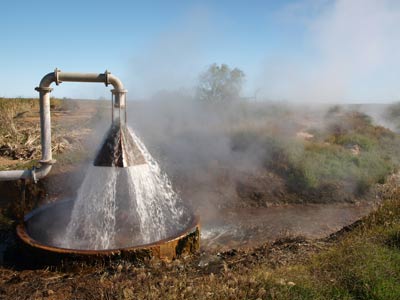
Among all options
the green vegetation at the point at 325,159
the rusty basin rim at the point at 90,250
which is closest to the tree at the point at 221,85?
the green vegetation at the point at 325,159

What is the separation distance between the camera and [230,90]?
15.8 meters

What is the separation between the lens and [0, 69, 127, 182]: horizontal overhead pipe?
11.7ft

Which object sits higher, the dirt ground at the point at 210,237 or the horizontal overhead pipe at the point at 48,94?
the horizontal overhead pipe at the point at 48,94

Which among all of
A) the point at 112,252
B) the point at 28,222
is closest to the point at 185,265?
the point at 112,252

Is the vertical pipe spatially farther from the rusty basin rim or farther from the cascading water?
the rusty basin rim

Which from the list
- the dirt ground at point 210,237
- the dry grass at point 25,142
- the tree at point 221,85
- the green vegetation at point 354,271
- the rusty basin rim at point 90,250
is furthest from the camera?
the tree at point 221,85

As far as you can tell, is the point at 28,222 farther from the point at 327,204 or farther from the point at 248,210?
the point at 327,204

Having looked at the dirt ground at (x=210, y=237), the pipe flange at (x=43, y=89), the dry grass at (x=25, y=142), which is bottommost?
the dirt ground at (x=210, y=237)

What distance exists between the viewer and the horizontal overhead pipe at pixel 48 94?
358cm

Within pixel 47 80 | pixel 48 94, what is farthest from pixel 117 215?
pixel 47 80

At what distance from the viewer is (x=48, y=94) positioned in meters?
4.01

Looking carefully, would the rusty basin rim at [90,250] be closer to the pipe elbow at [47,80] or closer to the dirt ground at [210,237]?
the dirt ground at [210,237]

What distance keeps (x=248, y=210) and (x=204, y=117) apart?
6027 mm

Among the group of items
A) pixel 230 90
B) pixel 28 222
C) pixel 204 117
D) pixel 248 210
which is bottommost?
pixel 248 210
